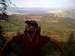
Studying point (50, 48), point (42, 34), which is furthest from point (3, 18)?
point (50, 48)

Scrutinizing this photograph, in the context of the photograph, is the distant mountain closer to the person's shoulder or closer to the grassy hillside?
the grassy hillside

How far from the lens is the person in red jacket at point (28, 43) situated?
4.58 feet

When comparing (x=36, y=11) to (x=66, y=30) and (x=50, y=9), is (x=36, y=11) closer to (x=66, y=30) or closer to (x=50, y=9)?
(x=50, y=9)

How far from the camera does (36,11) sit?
1448 mm

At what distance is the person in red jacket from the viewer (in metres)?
1.40

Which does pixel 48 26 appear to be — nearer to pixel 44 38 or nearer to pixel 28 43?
pixel 44 38

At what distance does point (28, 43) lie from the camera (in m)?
1.40

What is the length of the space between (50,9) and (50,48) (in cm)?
32

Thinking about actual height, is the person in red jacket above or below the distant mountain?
below

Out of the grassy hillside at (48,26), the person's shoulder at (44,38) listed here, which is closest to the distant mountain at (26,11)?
the grassy hillside at (48,26)

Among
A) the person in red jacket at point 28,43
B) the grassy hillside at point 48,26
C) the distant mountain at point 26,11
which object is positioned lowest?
the person in red jacket at point 28,43

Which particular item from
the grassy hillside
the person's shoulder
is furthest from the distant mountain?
the person's shoulder

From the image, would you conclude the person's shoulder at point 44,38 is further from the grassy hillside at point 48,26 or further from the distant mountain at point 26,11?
the distant mountain at point 26,11

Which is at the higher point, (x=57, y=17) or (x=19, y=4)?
(x=19, y=4)
